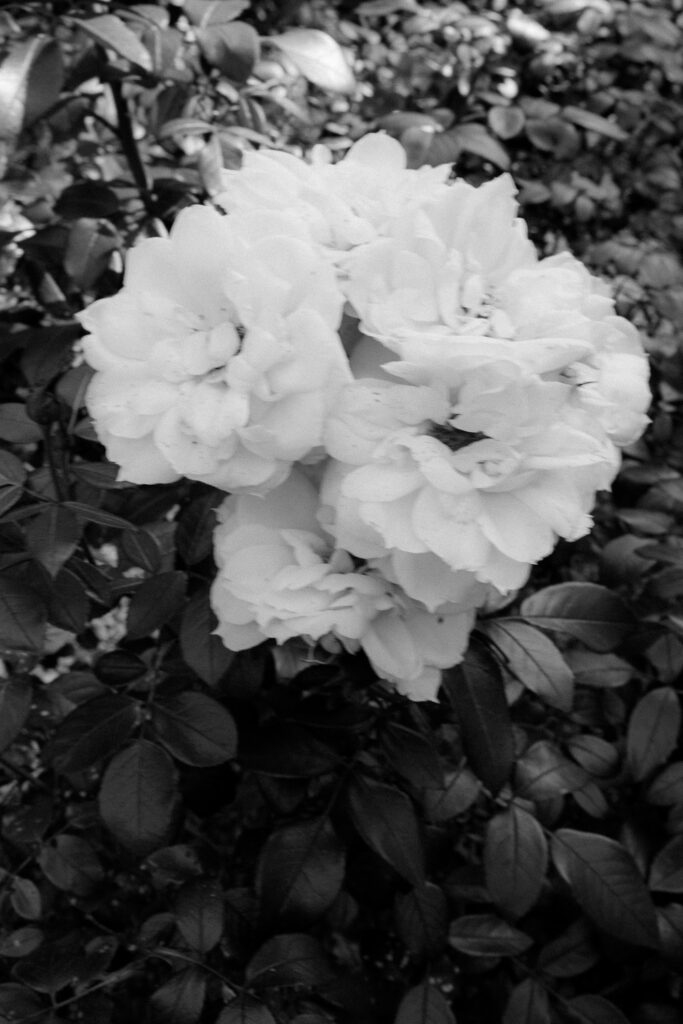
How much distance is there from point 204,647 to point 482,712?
26 centimetres

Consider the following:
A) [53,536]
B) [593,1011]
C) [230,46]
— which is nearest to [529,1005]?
[593,1011]

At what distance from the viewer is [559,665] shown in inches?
37.6

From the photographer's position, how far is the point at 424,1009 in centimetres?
96

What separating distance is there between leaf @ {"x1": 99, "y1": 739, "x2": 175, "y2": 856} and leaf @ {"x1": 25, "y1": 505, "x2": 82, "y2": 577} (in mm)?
231

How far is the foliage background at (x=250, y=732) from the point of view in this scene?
33.9 inches

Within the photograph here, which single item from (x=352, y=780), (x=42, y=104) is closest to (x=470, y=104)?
(x=42, y=104)

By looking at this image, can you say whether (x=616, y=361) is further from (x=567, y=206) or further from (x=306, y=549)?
(x=567, y=206)

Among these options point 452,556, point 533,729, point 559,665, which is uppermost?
point 452,556

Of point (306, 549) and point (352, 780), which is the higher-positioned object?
point (306, 549)

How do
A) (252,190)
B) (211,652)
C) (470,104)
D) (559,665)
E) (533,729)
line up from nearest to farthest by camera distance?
1. (252,190)
2. (211,652)
3. (559,665)
4. (533,729)
5. (470,104)

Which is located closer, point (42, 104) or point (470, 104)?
point (42, 104)

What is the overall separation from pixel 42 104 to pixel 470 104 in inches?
34.5

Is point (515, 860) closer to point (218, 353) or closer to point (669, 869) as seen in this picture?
point (669, 869)

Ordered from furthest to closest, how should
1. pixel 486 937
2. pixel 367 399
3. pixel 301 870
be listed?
pixel 486 937 < pixel 301 870 < pixel 367 399
